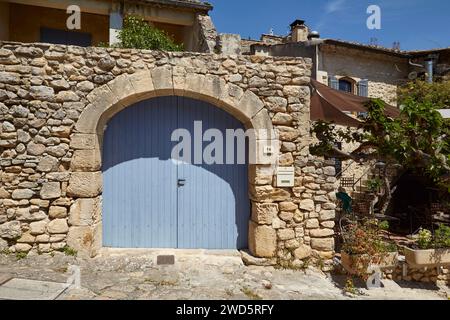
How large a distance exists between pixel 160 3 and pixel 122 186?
509 centimetres

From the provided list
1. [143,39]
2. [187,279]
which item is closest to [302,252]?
[187,279]

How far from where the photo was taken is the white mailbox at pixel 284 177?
4.01 m

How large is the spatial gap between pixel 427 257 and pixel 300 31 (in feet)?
27.9

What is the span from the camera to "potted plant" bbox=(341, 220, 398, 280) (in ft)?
12.3

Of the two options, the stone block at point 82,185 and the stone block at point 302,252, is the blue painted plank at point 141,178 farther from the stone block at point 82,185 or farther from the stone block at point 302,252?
the stone block at point 302,252

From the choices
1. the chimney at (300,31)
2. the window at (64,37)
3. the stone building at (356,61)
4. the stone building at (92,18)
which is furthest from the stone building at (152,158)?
the chimney at (300,31)

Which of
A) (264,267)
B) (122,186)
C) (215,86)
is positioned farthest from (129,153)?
(264,267)

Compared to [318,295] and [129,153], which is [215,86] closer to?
[129,153]

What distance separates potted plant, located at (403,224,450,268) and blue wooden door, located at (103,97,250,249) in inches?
93.6

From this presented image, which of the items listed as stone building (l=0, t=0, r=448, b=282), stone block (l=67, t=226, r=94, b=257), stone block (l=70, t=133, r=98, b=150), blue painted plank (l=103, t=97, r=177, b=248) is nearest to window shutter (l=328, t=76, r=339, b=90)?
stone building (l=0, t=0, r=448, b=282)

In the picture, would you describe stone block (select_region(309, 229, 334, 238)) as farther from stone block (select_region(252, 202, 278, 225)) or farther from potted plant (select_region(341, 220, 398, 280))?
stone block (select_region(252, 202, 278, 225))

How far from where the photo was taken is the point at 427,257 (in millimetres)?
3902

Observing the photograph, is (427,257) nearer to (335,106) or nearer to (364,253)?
(364,253)

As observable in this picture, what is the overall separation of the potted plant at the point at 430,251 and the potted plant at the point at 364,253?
9.1 inches
